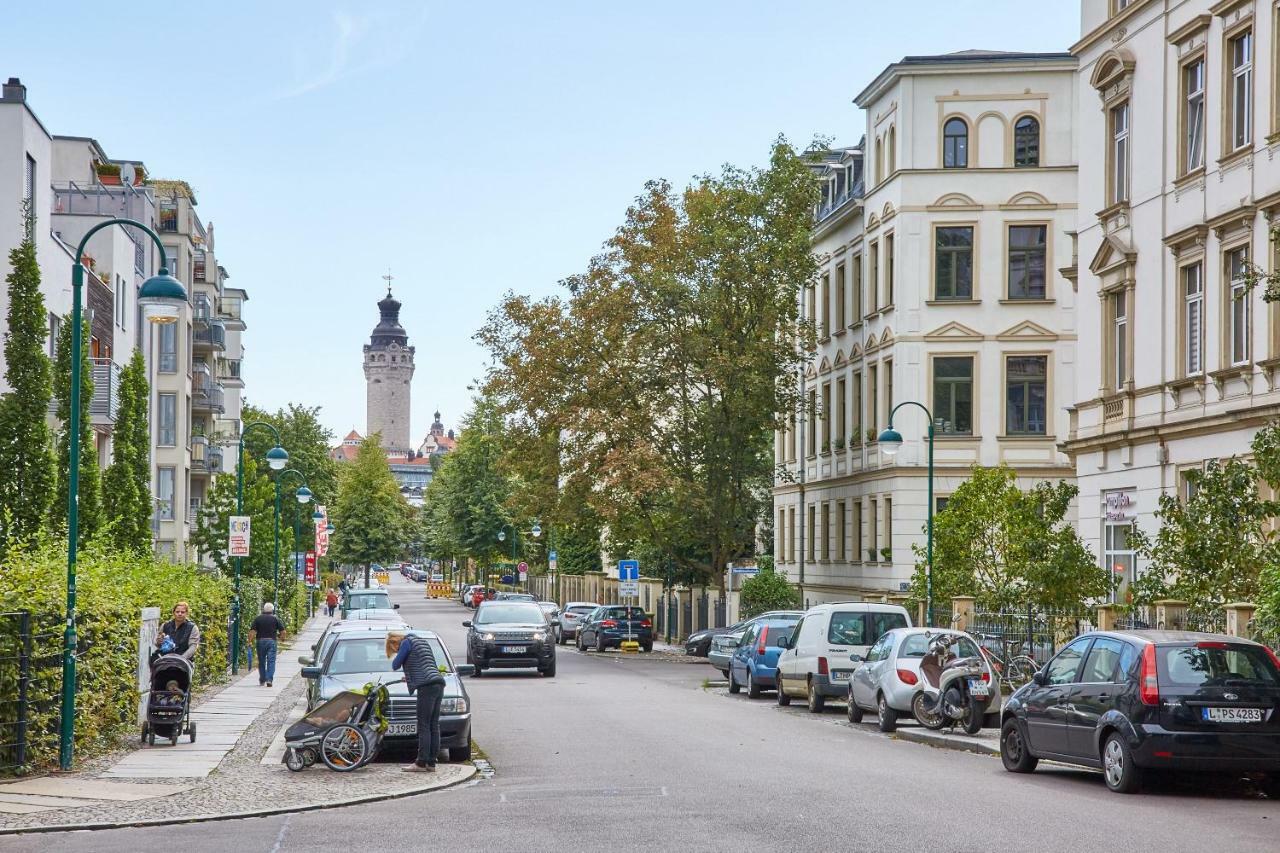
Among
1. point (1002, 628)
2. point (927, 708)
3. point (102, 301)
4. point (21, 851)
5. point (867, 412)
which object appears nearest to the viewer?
point (21, 851)

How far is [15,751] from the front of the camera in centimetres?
1761

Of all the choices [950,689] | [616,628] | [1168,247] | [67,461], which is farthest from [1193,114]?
[616,628]

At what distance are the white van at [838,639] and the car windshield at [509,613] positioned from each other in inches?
475

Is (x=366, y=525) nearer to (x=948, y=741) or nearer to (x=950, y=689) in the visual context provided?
(x=950, y=689)

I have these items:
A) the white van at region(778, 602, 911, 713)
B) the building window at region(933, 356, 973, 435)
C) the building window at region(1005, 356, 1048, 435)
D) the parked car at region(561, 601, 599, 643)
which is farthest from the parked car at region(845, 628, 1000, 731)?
the parked car at region(561, 601, 599, 643)

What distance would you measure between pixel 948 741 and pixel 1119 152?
1570 centimetres

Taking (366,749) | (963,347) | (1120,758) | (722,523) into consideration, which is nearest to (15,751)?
(366,749)

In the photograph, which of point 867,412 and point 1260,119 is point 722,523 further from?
point 1260,119

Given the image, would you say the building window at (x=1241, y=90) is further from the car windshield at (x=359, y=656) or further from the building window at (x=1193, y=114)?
the car windshield at (x=359, y=656)

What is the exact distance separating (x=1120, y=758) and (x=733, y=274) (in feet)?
133

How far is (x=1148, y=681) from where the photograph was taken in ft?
53.5

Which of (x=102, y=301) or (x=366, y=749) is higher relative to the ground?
(x=102, y=301)

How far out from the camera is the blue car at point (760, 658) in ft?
114

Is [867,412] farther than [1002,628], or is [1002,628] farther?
[867,412]
